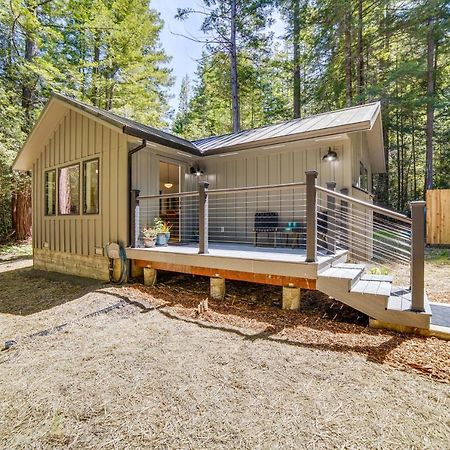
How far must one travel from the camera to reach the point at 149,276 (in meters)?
5.20

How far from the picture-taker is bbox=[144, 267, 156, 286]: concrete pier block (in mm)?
5194

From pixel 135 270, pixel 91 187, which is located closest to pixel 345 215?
pixel 135 270

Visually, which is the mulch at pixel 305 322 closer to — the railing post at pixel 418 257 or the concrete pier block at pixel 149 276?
the concrete pier block at pixel 149 276

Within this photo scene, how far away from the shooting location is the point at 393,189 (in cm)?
1819

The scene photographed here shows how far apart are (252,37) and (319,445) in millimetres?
15099

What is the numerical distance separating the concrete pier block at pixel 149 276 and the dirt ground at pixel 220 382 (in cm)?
137

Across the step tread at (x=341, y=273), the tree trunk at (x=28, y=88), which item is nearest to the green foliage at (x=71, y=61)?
the tree trunk at (x=28, y=88)

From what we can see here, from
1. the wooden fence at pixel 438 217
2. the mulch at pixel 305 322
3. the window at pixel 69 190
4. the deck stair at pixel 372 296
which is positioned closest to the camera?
the mulch at pixel 305 322

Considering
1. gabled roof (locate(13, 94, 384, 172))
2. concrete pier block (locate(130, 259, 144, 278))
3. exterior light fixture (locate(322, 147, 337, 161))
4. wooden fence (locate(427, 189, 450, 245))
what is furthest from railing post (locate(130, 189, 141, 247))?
wooden fence (locate(427, 189, 450, 245))

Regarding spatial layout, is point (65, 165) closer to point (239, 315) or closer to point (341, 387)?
point (239, 315)

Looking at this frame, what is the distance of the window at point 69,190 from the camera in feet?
20.7

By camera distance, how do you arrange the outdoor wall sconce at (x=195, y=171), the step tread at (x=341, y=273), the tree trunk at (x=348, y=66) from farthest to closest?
1. the tree trunk at (x=348, y=66)
2. the outdoor wall sconce at (x=195, y=171)
3. the step tread at (x=341, y=273)

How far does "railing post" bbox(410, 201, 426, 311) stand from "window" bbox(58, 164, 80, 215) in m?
6.33

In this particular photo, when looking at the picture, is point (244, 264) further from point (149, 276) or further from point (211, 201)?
point (211, 201)
